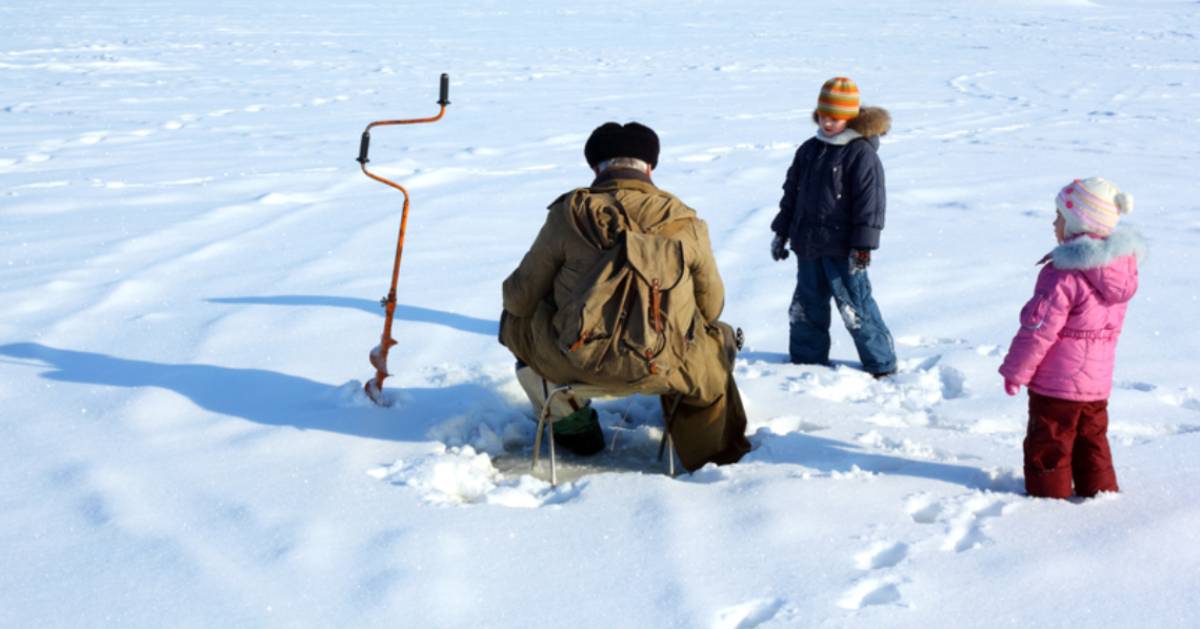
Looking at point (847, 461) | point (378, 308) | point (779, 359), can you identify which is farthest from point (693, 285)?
point (378, 308)

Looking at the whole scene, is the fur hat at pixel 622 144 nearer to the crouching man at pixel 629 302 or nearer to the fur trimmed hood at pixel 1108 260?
the crouching man at pixel 629 302

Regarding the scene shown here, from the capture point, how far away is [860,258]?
15.9 feet

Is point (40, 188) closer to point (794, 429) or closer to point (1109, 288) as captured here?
point (794, 429)

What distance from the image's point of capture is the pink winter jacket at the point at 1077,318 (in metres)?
3.35

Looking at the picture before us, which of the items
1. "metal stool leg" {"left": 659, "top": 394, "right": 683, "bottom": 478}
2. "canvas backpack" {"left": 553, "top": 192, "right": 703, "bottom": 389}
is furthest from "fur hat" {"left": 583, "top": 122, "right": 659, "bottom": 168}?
"metal stool leg" {"left": 659, "top": 394, "right": 683, "bottom": 478}

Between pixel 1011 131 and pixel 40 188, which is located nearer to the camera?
pixel 40 188

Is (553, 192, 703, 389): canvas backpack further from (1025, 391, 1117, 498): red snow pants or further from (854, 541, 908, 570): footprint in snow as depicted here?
(1025, 391, 1117, 498): red snow pants

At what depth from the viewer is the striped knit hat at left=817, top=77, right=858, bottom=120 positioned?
15.4ft

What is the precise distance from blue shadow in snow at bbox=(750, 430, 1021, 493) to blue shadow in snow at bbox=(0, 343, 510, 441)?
3.82ft

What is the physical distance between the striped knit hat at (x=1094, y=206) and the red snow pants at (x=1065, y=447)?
0.55 metres

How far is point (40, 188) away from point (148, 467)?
6135 millimetres

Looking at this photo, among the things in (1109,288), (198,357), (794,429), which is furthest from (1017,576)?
(198,357)

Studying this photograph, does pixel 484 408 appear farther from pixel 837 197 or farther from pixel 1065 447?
pixel 1065 447

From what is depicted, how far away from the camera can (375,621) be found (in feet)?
9.81
